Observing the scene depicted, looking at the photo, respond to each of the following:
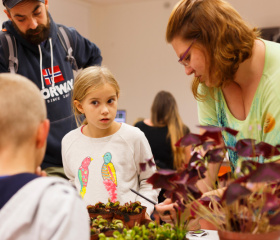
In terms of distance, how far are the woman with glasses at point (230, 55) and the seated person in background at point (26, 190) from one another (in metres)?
0.66

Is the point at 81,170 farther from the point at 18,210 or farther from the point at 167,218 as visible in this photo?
the point at 18,210

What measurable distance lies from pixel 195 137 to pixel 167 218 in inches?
12.5

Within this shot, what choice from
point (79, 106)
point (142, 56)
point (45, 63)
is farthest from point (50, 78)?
point (142, 56)

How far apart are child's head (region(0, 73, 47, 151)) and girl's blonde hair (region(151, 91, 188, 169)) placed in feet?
9.30

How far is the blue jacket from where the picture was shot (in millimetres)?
2230

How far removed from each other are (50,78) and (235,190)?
1.67 meters

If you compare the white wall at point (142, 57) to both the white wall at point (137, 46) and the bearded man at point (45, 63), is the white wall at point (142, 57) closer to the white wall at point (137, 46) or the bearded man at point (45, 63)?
the white wall at point (137, 46)

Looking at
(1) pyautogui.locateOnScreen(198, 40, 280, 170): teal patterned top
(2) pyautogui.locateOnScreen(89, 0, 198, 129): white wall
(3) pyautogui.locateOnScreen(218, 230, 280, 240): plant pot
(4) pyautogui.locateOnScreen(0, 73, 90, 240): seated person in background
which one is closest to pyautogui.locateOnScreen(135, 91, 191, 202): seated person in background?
(1) pyautogui.locateOnScreen(198, 40, 280, 170): teal patterned top

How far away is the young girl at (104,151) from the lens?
5.66ft

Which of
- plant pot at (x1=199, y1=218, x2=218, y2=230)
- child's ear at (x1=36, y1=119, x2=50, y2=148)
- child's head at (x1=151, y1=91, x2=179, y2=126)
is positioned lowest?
child's head at (x1=151, y1=91, x2=179, y2=126)

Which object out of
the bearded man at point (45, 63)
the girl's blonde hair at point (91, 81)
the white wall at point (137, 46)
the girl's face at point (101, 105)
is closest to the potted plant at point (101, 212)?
the girl's face at point (101, 105)

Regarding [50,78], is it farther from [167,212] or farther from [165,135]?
[165,135]

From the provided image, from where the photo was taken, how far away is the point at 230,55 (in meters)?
1.41

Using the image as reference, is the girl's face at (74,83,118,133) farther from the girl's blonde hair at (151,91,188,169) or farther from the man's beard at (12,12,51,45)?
the girl's blonde hair at (151,91,188,169)
